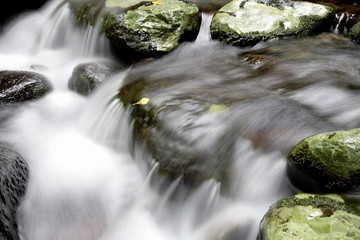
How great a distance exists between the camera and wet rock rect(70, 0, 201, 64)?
19.6 feet

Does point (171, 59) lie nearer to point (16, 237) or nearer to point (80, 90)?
point (80, 90)

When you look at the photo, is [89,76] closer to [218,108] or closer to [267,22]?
[218,108]

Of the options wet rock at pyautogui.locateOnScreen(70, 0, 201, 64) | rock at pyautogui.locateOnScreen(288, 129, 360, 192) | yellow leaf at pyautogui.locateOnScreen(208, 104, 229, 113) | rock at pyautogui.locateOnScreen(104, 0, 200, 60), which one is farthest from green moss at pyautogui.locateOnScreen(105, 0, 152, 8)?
rock at pyautogui.locateOnScreen(288, 129, 360, 192)

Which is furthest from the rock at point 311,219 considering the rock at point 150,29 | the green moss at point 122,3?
the green moss at point 122,3

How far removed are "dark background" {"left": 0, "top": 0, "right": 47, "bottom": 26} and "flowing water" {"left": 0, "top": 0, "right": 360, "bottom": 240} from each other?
394cm

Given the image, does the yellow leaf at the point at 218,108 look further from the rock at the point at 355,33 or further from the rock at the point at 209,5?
the rock at the point at 209,5

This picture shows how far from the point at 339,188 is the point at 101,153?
3.13m

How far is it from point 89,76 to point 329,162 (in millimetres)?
4478

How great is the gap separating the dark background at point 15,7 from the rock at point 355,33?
8.24 m

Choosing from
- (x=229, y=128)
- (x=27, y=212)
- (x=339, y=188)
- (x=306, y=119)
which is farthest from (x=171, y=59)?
(x=339, y=188)

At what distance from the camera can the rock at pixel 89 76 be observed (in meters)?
5.51

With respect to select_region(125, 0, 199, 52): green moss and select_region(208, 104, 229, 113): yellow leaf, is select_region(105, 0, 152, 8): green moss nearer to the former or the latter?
select_region(125, 0, 199, 52): green moss

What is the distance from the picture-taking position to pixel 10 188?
316 centimetres

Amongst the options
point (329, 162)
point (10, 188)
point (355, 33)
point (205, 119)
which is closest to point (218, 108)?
point (205, 119)
